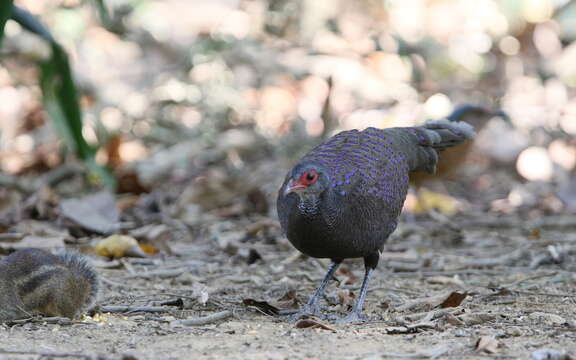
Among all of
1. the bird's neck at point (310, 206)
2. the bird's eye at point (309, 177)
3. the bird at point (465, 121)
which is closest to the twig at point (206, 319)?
the bird's neck at point (310, 206)

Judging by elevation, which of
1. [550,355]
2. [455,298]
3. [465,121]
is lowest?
[455,298]

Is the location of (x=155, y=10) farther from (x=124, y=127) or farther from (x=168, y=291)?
(x=168, y=291)

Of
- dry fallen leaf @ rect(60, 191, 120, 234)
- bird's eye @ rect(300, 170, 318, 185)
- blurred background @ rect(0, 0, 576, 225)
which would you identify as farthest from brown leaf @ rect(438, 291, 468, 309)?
blurred background @ rect(0, 0, 576, 225)

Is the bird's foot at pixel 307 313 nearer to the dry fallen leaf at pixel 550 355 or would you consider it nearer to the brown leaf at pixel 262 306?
the brown leaf at pixel 262 306

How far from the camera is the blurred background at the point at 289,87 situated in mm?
8312

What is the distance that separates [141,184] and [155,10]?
2.87 metres

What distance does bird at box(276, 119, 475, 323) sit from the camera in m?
3.83

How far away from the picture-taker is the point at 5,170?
8227 millimetres

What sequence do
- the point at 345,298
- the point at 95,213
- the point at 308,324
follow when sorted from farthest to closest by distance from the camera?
1. the point at 95,213
2. the point at 345,298
3. the point at 308,324

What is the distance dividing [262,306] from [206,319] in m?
0.47


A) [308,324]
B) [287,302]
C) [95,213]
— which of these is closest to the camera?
[308,324]

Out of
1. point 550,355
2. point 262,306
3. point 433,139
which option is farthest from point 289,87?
point 550,355

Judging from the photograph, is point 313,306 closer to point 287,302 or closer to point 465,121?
point 287,302

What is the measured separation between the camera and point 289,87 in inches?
381
